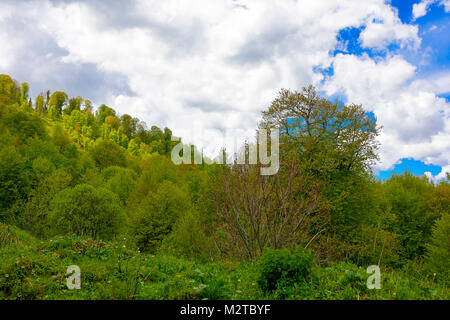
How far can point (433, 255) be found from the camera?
22.1m

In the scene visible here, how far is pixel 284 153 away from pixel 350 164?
4533mm

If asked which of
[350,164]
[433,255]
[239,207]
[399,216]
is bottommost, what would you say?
[433,255]

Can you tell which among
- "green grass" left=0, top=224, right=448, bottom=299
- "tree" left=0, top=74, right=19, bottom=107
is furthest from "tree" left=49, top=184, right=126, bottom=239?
"tree" left=0, top=74, right=19, bottom=107

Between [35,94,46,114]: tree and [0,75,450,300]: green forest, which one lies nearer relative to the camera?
[0,75,450,300]: green forest

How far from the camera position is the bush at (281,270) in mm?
5590

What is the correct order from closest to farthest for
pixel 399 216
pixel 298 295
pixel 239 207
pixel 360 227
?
pixel 298 295
pixel 239 207
pixel 360 227
pixel 399 216

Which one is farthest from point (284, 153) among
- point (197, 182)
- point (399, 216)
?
point (197, 182)

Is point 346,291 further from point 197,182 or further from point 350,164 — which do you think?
point 197,182

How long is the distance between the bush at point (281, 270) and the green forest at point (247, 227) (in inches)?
0.9

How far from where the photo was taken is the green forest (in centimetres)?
575

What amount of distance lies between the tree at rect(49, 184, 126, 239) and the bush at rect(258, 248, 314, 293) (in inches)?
880

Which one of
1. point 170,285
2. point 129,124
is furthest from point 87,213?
point 129,124

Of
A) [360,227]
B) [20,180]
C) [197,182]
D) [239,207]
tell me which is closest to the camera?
[239,207]

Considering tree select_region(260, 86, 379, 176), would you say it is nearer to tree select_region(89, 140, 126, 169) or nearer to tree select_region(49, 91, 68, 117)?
tree select_region(89, 140, 126, 169)
